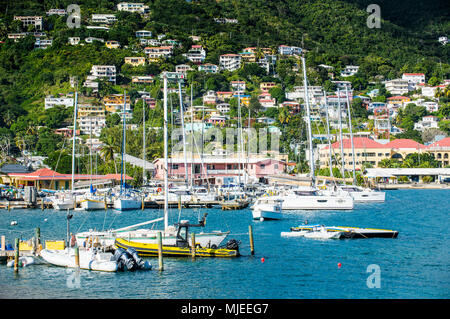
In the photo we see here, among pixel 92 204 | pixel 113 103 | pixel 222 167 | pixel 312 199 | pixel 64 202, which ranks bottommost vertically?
pixel 92 204

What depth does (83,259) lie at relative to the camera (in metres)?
31.6

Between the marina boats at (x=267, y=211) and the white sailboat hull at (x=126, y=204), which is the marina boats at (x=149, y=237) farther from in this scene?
the white sailboat hull at (x=126, y=204)

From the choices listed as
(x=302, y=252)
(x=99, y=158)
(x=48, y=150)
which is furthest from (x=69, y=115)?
(x=302, y=252)

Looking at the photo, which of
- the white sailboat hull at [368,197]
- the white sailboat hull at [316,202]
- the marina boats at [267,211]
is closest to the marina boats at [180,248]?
the marina boats at [267,211]

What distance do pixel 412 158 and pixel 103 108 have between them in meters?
97.5

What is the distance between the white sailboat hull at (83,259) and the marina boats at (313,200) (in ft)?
94.9

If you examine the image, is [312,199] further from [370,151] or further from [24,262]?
[370,151]

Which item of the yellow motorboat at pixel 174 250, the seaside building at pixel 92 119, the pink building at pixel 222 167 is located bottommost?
the yellow motorboat at pixel 174 250

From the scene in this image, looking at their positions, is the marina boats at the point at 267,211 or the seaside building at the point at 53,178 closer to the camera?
the marina boats at the point at 267,211

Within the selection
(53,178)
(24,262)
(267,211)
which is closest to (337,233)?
(267,211)

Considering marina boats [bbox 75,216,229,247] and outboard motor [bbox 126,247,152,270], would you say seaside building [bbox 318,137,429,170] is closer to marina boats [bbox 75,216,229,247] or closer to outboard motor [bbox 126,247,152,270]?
marina boats [bbox 75,216,229,247]

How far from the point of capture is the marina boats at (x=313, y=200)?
58.1 m

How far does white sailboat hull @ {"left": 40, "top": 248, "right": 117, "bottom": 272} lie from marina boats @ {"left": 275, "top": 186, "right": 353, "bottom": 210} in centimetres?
2891

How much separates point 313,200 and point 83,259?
30643mm
